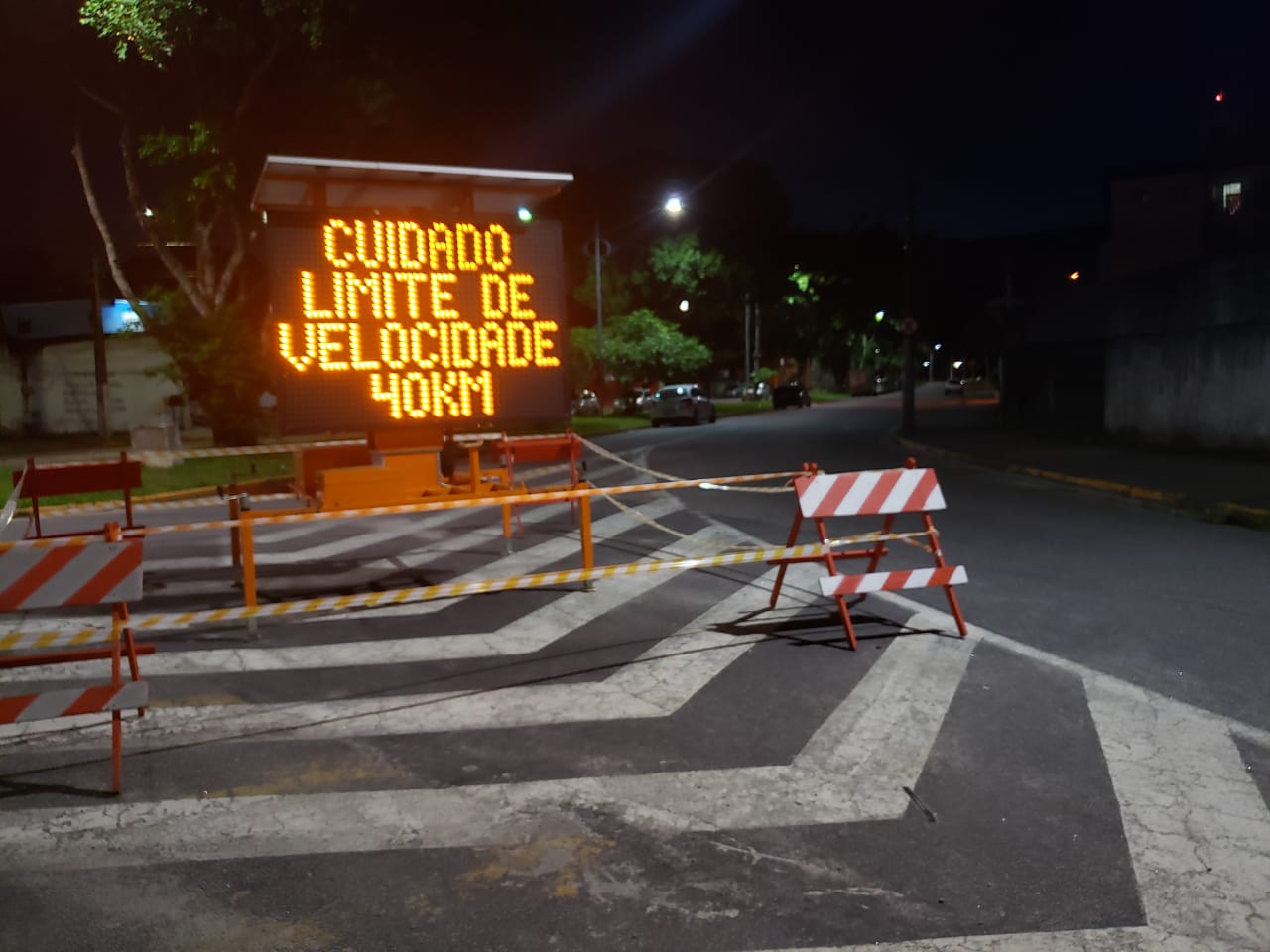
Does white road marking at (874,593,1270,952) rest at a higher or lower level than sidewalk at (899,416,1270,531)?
lower

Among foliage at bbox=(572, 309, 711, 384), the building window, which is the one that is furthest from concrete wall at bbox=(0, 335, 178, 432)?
the building window

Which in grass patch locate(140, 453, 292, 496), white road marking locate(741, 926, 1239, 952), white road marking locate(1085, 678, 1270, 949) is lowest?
white road marking locate(741, 926, 1239, 952)

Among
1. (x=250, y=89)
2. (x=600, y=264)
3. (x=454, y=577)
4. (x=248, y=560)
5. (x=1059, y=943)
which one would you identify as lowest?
(x=1059, y=943)

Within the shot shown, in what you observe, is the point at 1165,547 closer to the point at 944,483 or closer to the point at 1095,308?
the point at 944,483

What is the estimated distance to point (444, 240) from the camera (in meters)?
8.37

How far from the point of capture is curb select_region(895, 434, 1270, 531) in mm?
11742

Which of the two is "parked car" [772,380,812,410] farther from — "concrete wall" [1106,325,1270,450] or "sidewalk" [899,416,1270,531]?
"concrete wall" [1106,325,1270,450]

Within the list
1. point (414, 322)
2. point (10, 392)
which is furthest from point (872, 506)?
point (10, 392)

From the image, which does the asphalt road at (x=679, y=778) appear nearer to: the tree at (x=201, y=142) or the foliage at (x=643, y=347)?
the tree at (x=201, y=142)

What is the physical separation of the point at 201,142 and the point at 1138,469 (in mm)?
19301

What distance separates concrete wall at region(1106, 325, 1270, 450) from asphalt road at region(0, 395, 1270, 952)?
10554mm

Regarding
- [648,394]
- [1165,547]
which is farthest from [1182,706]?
[648,394]

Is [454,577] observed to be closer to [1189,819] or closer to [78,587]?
[78,587]

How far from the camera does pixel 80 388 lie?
1372 inches
